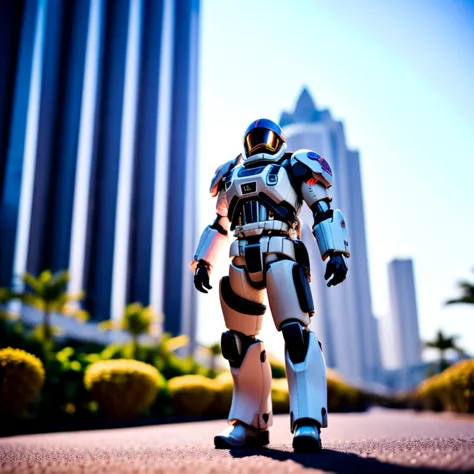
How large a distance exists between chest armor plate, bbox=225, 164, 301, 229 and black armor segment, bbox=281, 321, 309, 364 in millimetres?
684

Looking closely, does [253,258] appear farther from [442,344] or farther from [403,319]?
[403,319]

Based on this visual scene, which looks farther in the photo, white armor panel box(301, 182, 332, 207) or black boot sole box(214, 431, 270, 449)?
white armor panel box(301, 182, 332, 207)

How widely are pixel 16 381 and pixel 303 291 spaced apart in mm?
3942

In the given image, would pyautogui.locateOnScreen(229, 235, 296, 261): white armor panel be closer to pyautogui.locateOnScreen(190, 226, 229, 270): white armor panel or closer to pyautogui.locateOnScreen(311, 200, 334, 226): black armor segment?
pyautogui.locateOnScreen(311, 200, 334, 226): black armor segment

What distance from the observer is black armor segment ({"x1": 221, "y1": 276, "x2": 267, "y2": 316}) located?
281 cm

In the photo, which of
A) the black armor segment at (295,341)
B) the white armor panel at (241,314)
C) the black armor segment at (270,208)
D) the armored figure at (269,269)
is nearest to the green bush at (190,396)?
the armored figure at (269,269)

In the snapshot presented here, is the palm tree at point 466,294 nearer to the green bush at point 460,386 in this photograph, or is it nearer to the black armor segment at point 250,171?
the green bush at point 460,386

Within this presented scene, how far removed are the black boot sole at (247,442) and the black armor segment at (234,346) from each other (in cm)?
44

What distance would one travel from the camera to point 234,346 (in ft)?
9.12

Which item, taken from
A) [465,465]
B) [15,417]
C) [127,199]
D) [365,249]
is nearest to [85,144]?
[127,199]

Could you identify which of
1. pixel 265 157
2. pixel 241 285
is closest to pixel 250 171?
pixel 265 157

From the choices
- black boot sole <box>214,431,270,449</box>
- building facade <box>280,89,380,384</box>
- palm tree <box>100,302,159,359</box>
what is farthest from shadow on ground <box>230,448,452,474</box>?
palm tree <box>100,302,159,359</box>

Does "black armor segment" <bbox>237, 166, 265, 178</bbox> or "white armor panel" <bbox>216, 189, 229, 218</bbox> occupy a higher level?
"black armor segment" <bbox>237, 166, 265, 178</bbox>

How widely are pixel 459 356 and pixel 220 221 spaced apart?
1165 inches
